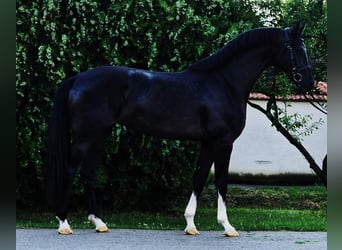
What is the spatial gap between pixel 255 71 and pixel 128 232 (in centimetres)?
241

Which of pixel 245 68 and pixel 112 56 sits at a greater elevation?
pixel 112 56

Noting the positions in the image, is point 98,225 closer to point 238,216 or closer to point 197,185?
point 197,185

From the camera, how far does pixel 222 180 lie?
566cm

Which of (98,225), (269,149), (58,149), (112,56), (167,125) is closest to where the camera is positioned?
(58,149)

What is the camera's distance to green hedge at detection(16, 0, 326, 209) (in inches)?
264

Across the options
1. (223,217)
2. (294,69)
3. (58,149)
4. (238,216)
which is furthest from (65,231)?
(294,69)

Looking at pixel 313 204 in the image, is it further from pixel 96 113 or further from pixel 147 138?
A: pixel 96 113

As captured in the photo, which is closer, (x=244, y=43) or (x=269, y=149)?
(x=244, y=43)

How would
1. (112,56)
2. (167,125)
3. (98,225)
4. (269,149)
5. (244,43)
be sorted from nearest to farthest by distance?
(98,225)
(167,125)
(244,43)
(112,56)
(269,149)

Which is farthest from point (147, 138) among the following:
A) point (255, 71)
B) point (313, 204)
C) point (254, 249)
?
point (313, 204)

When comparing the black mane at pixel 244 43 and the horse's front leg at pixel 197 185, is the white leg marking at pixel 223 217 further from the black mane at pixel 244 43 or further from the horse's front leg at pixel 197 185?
the black mane at pixel 244 43

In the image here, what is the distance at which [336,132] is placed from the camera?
130 cm

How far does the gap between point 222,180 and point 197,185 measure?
0.96ft

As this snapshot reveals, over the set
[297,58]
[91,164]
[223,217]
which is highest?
[297,58]
